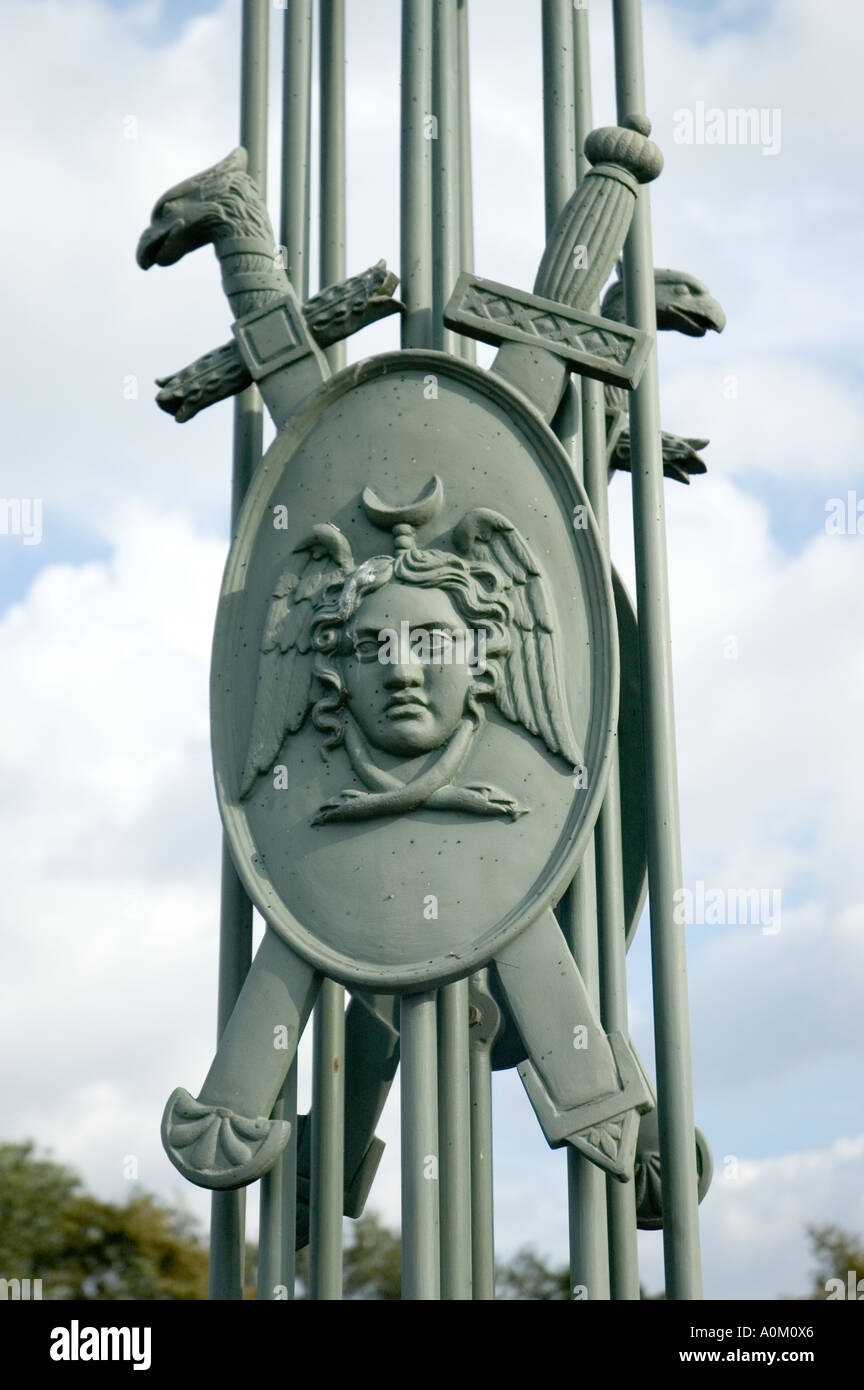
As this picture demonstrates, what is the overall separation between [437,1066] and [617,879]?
101 centimetres

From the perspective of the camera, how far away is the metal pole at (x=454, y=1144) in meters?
6.70

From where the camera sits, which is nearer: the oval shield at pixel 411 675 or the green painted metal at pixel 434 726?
the green painted metal at pixel 434 726

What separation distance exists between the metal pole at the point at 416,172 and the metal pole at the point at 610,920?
0.81 metres

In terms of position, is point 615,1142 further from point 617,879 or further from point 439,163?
point 439,163

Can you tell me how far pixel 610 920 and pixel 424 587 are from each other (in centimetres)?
148

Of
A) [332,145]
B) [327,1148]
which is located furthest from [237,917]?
[332,145]

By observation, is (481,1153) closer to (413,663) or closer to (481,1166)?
(481,1166)

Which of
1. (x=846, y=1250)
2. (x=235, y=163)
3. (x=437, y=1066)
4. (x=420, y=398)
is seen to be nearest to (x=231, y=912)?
(x=437, y=1066)

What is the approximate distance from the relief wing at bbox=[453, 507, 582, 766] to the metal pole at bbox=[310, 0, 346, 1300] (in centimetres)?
138

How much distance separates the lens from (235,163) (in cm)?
793

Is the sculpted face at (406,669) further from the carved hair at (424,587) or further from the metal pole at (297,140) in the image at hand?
the metal pole at (297,140)

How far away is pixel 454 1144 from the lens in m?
6.75
